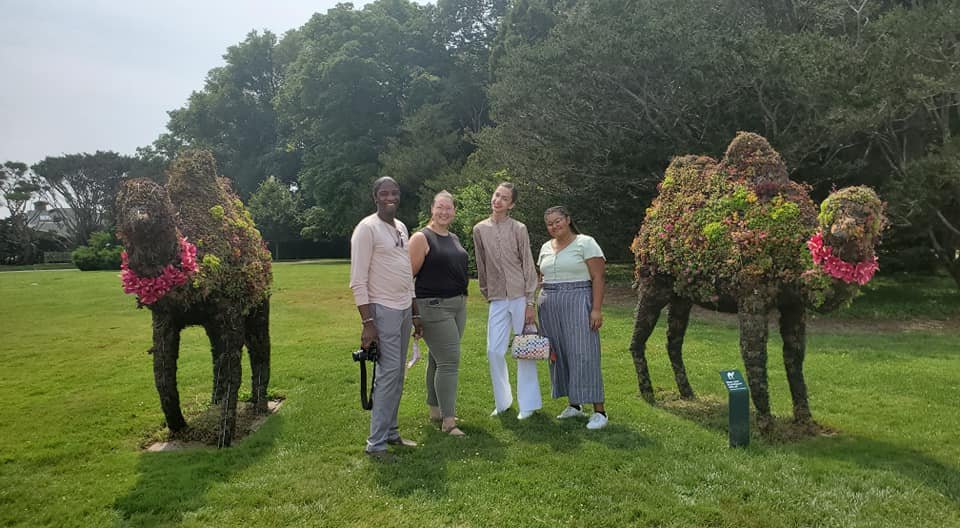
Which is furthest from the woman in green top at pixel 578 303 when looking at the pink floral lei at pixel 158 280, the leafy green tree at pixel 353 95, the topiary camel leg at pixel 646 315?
the leafy green tree at pixel 353 95

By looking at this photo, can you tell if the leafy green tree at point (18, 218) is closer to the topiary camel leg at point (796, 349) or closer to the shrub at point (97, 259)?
the shrub at point (97, 259)

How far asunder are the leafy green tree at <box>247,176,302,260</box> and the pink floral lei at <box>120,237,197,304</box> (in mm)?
36970

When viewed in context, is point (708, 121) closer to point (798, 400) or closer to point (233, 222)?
point (798, 400)

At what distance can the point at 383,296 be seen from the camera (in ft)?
15.7

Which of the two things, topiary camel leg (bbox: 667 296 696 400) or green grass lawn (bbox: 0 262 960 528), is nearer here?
green grass lawn (bbox: 0 262 960 528)

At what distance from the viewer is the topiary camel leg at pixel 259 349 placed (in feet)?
20.7

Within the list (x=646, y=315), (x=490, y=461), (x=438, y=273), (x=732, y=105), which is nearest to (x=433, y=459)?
(x=490, y=461)

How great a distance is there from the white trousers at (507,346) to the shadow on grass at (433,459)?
0.58 meters

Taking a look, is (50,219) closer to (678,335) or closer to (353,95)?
(353,95)

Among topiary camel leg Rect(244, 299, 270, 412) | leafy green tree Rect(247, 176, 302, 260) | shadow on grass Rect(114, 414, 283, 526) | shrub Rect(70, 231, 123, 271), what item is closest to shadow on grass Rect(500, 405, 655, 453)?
shadow on grass Rect(114, 414, 283, 526)

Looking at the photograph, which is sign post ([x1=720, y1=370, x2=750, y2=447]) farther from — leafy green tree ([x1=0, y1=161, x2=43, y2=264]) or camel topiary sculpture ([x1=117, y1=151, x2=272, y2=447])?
leafy green tree ([x1=0, y1=161, x2=43, y2=264])

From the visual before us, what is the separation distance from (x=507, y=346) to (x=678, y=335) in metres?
2.09

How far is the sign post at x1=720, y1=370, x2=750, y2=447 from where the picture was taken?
4.98 m

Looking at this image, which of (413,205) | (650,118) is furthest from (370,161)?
(650,118)
